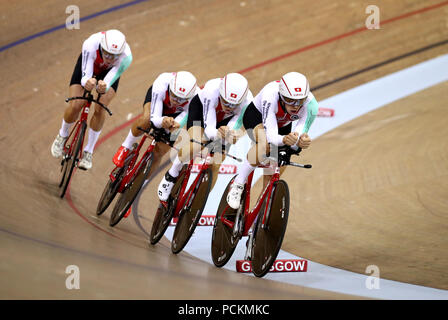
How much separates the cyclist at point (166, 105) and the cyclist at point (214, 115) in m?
0.10

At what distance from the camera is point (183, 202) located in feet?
Result: 13.7

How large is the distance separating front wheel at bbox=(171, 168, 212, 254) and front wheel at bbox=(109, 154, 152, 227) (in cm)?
45

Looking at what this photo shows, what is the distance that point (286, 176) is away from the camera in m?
5.69

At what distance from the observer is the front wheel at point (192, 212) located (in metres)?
3.95

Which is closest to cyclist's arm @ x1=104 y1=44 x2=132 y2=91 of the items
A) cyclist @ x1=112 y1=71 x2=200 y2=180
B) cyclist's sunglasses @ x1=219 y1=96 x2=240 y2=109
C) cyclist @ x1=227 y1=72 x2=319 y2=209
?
cyclist @ x1=112 y1=71 x2=200 y2=180

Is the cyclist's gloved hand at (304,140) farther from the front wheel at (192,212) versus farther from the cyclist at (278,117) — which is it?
the front wheel at (192,212)

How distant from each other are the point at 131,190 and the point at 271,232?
1.34 metres

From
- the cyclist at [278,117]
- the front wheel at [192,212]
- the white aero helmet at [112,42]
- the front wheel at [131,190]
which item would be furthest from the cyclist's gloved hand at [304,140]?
the white aero helmet at [112,42]

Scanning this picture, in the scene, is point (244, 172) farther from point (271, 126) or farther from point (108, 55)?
point (108, 55)

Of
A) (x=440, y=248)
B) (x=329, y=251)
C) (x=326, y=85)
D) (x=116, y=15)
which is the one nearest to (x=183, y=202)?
(x=329, y=251)

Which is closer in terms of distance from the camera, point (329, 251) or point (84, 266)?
point (84, 266)

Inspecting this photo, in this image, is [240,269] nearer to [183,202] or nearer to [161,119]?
[183,202]

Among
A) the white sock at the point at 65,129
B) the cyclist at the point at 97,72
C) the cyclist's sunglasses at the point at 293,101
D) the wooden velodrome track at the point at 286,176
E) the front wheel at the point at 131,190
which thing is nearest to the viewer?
the wooden velodrome track at the point at 286,176

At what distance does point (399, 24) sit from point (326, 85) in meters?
1.85
